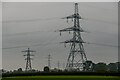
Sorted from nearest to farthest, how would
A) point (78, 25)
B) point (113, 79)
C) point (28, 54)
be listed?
point (113, 79) < point (78, 25) < point (28, 54)

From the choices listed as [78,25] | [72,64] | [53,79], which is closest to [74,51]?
[72,64]

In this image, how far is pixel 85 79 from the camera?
36.0 metres

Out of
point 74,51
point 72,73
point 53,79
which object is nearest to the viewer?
point 53,79

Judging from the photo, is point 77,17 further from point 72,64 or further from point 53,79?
point 53,79

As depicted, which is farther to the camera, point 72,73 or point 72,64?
point 72,64

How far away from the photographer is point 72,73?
4922cm

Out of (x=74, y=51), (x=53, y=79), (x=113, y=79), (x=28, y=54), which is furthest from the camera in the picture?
(x=28, y=54)

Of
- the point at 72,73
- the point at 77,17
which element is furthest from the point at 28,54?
the point at 72,73

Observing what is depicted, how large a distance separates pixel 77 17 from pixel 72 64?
1027 cm

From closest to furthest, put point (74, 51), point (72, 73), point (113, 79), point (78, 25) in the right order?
point (113, 79) → point (72, 73) → point (74, 51) → point (78, 25)

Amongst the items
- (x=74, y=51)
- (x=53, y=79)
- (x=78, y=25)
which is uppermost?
(x=78, y=25)

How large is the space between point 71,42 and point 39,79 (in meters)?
24.2

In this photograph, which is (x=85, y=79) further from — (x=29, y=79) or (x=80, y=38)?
(x=80, y=38)

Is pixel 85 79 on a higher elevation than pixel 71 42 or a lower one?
lower
